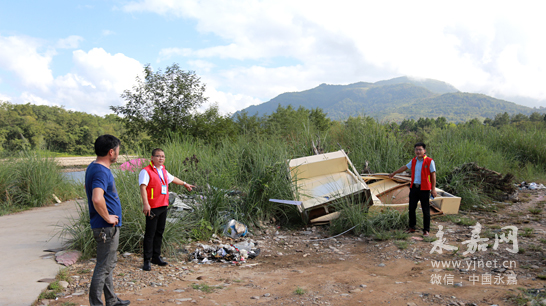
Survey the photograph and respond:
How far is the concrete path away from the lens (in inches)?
138

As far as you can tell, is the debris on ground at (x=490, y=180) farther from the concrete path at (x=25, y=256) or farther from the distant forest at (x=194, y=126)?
the concrete path at (x=25, y=256)

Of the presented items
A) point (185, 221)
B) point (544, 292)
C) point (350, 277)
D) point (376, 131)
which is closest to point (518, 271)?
point (544, 292)

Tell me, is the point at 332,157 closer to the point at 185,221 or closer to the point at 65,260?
the point at 185,221

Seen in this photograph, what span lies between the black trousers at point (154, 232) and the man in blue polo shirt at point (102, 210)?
1.24 metres

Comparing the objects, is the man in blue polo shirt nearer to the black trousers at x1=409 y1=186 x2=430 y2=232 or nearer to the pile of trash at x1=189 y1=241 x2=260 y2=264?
the pile of trash at x1=189 y1=241 x2=260 y2=264

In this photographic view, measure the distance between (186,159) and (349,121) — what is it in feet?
21.6

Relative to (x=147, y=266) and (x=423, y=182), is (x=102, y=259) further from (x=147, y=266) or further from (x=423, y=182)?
(x=423, y=182)

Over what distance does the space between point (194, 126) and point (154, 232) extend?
1375 centimetres

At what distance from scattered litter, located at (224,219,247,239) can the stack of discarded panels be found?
1307 mm

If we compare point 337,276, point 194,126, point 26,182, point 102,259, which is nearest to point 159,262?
point 102,259

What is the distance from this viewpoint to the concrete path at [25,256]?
352 centimetres

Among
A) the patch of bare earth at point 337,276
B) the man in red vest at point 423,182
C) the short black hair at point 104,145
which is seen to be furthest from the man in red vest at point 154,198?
the man in red vest at point 423,182

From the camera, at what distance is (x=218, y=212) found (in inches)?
250

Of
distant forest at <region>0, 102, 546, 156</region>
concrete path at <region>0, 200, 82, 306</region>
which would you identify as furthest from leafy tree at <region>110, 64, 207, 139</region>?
concrete path at <region>0, 200, 82, 306</region>
